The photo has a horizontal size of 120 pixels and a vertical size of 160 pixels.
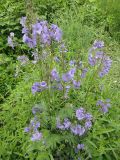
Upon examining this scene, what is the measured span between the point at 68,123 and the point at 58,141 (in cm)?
16

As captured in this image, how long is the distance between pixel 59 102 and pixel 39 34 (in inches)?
22.9

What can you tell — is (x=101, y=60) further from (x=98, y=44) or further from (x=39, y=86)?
(x=39, y=86)

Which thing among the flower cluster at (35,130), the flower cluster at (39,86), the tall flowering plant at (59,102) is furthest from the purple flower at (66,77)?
the flower cluster at (35,130)

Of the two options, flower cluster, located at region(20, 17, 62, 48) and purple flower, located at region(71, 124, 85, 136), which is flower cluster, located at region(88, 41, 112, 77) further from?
purple flower, located at region(71, 124, 85, 136)

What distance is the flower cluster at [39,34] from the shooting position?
2.70 metres

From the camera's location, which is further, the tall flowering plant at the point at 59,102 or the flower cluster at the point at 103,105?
the flower cluster at the point at 103,105

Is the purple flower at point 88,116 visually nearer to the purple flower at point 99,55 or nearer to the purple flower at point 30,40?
the purple flower at point 99,55

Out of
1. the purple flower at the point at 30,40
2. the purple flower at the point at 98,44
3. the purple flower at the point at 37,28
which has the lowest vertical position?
the purple flower at the point at 98,44

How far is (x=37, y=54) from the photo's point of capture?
114 inches

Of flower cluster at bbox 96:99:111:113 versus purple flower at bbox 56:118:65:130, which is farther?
flower cluster at bbox 96:99:111:113

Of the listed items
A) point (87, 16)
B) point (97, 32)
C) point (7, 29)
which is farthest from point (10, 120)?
point (87, 16)

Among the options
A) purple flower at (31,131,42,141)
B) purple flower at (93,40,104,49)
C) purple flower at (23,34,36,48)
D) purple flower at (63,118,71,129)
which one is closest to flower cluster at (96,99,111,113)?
purple flower at (63,118,71,129)

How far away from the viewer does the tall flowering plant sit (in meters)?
2.79

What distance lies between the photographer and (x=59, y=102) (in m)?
3.01
